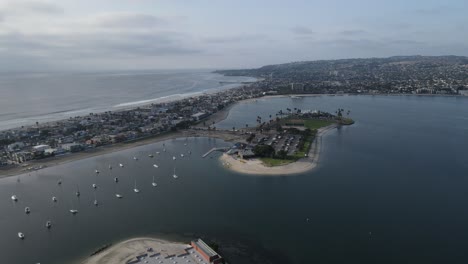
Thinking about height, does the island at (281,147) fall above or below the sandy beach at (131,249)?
above

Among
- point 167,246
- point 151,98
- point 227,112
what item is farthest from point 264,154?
point 151,98

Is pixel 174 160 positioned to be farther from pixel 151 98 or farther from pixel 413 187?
pixel 151 98

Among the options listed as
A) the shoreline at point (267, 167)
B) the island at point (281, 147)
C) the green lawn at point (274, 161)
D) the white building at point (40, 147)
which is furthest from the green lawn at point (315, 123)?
the white building at point (40, 147)

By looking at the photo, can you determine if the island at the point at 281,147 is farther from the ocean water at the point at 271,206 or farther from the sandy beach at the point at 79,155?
the sandy beach at the point at 79,155

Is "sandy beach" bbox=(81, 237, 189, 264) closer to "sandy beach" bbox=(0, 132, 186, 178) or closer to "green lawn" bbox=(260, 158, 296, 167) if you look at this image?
"green lawn" bbox=(260, 158, 296, 167)

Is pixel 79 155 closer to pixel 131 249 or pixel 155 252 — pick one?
pixel 131 249

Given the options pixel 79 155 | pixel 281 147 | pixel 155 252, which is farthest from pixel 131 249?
pixel 281 147

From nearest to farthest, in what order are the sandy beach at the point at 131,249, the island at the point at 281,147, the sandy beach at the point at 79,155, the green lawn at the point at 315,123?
the sandy beach at the point at 131,249
the sandy beach at the point at 79,155
the island at the point at 281,147
the green lawn at the point at 315,123
